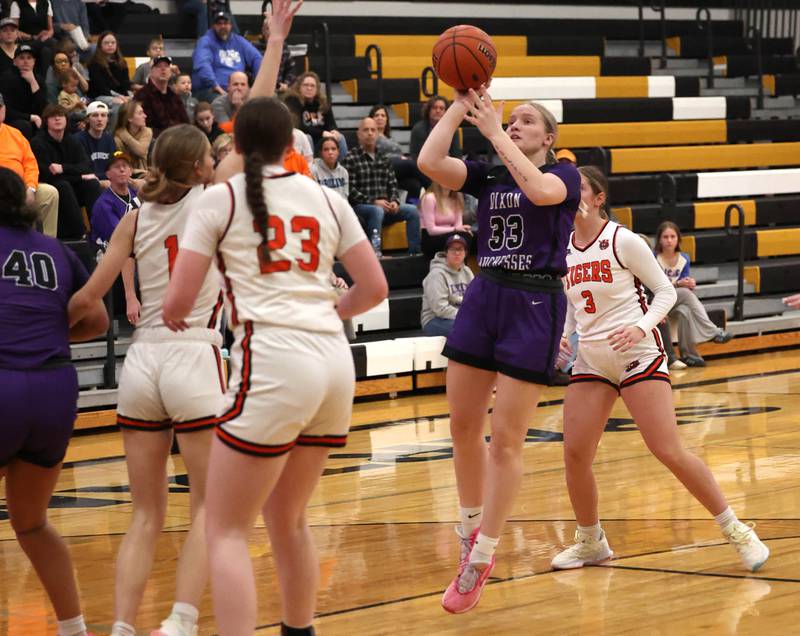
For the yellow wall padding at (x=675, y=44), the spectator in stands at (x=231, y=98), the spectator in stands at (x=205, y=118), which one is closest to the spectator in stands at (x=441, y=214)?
the spectator in stands at (x=231, y=98)

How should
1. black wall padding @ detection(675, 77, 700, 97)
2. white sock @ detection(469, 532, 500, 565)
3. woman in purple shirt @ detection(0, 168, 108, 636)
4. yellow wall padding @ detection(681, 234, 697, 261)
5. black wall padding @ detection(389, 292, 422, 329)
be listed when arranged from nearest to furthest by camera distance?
woman in purple shirt @ detection(0, 168, 108, 636), white sock @ detection(469, 532, 500, 565), black wall padding @ detection(389, 292, 422, 329), yellow wall padding @ detection(681, 234, 697, 261), black wall padding @ detection(675, 77, 700, 97)

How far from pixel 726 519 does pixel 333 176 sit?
7110 mm

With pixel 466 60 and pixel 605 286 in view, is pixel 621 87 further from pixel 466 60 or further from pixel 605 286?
pixel 466 60

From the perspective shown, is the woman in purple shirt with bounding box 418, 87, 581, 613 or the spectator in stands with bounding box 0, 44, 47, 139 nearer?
the woman in purple shirt with bounding box 418, 87, 581, 613

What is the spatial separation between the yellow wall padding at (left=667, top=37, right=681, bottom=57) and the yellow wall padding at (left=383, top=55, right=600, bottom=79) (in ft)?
5.40

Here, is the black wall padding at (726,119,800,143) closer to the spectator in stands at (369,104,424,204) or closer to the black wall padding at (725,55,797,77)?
the black wall padding at (725,55,797,77)

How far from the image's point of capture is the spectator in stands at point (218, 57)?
41.3 feet

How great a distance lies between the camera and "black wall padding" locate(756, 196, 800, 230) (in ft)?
48.6

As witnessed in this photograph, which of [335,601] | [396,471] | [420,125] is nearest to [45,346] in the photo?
[335,601]

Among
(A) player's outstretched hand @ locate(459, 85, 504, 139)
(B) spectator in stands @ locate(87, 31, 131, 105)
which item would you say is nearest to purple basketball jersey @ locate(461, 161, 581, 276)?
(A) player's outstretched hand @ locate(459, 85, 504, 139)

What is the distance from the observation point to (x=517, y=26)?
55.9ft

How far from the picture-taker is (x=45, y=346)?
4.00 meters

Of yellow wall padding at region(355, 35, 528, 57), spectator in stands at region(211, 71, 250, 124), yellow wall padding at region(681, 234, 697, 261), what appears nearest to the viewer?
spectator in stands at region(211, 71, 250, 124)

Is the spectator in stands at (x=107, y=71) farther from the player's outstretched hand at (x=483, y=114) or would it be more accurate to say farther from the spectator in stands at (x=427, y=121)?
the player's outstretched hand at (x=483, y=114)
